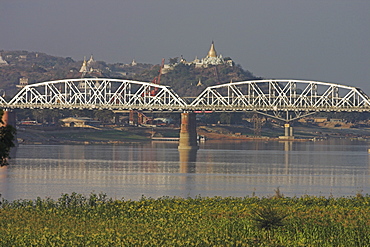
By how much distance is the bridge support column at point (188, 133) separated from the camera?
177 meters

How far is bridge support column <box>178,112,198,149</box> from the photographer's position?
17662 cm

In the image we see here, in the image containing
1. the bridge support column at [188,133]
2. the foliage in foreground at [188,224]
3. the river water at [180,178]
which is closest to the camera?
the foliage in foreground at [188,224]

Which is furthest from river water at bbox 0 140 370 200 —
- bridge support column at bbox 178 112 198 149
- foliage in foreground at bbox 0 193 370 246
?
bridge support column at bbox 178 112 198 149

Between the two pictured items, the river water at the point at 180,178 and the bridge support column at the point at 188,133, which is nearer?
the river water at the point at 180,178

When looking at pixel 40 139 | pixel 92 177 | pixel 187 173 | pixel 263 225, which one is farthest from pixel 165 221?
pixel 40 139

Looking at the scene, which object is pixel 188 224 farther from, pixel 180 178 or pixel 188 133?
pixel 188 133

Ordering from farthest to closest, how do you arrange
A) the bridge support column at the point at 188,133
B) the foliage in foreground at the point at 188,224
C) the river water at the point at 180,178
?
1. the bridge support column at the point at 188,133
2. the river water at the point at 180,178
3. the foliage in foreground at the point at 188,224

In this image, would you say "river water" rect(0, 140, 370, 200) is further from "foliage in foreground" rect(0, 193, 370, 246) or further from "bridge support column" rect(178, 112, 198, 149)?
"bridge support column" rect(178, 112, 198, 149)

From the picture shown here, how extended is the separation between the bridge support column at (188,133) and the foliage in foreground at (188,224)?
12797 centimetres

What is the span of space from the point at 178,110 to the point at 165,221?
489ft

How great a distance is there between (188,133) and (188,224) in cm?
14137

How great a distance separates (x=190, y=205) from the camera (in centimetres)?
4606

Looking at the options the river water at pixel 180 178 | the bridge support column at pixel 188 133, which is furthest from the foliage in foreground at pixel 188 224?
the bridge support column at pixel 188 133

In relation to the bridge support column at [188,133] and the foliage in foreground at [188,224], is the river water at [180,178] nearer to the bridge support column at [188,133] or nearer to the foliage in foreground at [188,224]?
the foliage in foreground at [188,224]
